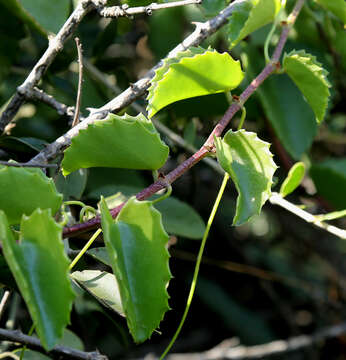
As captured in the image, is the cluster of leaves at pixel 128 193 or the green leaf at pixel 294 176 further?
the green leaf at pixel 294 176

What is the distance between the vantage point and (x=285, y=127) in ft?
3.43

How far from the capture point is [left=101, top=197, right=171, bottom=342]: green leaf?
50cm

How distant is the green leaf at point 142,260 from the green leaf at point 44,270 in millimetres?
52

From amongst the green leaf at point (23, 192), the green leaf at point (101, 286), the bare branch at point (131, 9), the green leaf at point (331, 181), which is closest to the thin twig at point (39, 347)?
the green leaf at point (101, 286)

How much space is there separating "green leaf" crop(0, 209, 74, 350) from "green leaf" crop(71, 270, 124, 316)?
15cm

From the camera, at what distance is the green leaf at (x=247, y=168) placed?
1.84 ft

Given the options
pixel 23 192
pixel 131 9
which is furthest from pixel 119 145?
pixel 131 9

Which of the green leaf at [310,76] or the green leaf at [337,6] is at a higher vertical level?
the green leaf at [337,6]

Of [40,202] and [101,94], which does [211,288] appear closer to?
[101,94]

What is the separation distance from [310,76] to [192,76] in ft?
0.58

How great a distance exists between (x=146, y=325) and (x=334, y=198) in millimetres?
643

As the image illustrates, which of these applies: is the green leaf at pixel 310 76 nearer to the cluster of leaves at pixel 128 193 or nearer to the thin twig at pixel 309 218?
the cluster of leaves at pixel 128 193

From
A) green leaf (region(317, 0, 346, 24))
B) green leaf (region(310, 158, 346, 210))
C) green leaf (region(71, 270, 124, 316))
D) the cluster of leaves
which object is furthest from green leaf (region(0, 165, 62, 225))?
green leaf (region(310, 158, 346, 210))

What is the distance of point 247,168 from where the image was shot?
0.59 metres
